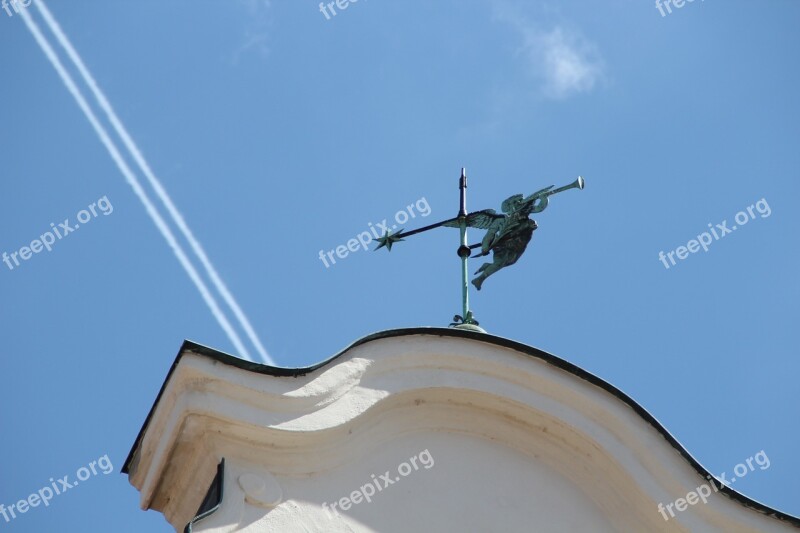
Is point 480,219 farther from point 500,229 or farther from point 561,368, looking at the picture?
point 561,368

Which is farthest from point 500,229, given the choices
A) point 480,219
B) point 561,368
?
point 561,368

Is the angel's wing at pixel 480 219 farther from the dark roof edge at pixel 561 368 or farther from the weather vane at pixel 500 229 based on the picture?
the dark roof edge at pixel 561 368

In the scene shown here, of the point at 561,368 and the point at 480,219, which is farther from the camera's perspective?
the point at 480,219

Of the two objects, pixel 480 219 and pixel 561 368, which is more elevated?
pixel 480 219

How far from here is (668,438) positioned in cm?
1027

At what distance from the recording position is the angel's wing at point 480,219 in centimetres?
1156

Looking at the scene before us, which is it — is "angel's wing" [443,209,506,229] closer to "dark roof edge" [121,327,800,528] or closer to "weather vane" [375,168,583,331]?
"weather vane" [375,168,583,331]

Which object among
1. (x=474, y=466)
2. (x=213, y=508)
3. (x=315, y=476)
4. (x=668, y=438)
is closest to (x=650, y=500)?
(x=668, y=438)

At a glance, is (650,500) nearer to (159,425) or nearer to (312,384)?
(312,384)

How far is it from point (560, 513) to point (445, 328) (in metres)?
1.26

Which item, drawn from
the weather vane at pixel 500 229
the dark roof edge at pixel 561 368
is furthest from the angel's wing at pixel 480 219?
the dark roof edge at pixel 561 368

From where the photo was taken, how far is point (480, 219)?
11.6m

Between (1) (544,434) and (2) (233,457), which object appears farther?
(1) (544,434)

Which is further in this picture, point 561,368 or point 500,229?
point 500,229
